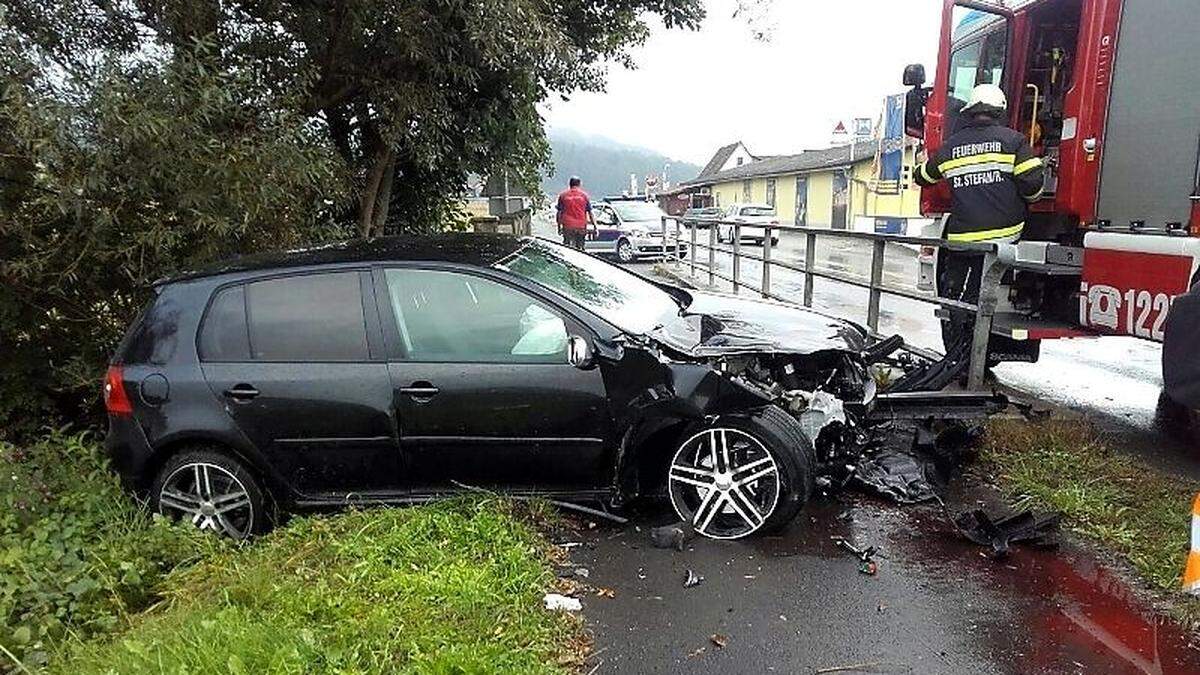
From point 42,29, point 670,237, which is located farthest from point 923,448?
point 670,237

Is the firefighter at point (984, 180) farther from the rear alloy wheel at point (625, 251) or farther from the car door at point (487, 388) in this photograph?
the rear alloy wheel at point (625, 251)

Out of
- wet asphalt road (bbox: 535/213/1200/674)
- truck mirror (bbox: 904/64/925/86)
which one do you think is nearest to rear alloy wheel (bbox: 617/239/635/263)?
truck mirror (bbox: 904/64/925/86)

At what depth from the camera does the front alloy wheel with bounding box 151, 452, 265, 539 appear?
14.3 feet

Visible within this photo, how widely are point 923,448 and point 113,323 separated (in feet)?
18.7

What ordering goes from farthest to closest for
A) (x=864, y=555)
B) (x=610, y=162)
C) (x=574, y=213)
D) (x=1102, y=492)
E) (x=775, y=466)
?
(x=610, y=162), (x=574, y=213), (x=1102, y=492), (x=775, y=466), (x=864, y=555)

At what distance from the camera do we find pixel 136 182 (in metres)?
5.24

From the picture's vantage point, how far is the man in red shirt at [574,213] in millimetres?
15688

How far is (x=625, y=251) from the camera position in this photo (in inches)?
816

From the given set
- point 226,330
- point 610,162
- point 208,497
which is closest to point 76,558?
point 208,497

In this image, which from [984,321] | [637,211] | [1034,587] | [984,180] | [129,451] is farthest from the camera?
[637,211]

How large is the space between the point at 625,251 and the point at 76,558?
1706 centimetres

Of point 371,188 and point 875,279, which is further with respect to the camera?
point 371,188

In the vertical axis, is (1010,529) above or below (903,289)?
below

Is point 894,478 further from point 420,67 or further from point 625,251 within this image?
point 625,251
